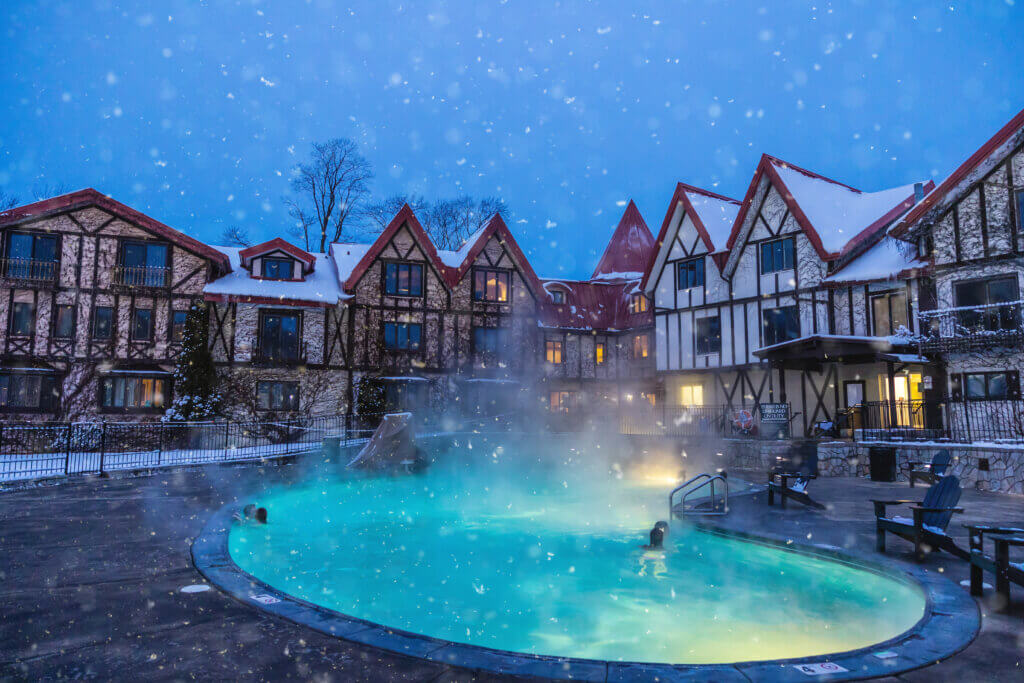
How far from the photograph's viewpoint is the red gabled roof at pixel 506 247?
31.4m

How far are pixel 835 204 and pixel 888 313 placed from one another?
244 inches

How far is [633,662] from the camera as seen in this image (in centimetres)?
449

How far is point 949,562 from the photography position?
718cm

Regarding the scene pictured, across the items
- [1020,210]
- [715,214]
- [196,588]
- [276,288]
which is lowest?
[196,588]

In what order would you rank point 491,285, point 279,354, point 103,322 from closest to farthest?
1. point 103,322
2. point 279,354
3. point 491,285

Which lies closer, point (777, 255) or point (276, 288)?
point (777, 255)

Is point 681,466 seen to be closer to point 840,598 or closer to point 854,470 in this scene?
point 854,470

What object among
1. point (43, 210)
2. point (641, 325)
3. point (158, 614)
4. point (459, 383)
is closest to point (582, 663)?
point (158, 614)

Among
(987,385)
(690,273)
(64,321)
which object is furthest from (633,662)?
(64,321)

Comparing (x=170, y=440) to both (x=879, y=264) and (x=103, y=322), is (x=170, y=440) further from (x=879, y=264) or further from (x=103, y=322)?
(x=879, y=264)

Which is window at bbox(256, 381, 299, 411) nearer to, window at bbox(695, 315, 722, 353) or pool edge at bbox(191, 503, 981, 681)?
window at bbox(695, 315, 722, 353)

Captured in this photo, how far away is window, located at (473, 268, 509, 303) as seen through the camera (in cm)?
3181

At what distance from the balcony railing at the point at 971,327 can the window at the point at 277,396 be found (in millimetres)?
24658

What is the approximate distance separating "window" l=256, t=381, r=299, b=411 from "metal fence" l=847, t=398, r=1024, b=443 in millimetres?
22384
